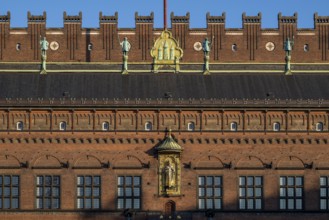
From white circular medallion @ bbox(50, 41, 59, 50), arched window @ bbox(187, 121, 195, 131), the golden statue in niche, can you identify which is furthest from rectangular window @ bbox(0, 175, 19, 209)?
white circular medallion @ bbox(50, 41, 59, 50)

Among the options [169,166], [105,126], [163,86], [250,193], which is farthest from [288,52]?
[105,126]

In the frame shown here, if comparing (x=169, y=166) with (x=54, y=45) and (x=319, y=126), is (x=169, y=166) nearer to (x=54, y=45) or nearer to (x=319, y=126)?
(x=319, y=126)

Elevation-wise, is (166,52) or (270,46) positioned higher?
(270,46)

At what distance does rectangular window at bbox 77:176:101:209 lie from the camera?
99.3 m

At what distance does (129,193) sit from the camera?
99.5 m

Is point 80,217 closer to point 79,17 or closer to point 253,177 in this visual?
point 253,177

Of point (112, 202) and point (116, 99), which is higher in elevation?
point (116, 99)

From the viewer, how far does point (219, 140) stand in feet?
329

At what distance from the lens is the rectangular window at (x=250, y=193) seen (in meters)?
99.6

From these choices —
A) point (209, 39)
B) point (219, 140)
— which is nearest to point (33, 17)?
point (209, 39)

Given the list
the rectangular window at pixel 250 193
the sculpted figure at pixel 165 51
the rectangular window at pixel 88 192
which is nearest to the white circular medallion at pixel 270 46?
the sculpted figure at pixel 165 51

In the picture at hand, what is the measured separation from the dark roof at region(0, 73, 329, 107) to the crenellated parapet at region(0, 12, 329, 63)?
24.1 feet

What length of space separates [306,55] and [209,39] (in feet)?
30.6

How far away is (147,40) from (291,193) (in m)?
22.3
